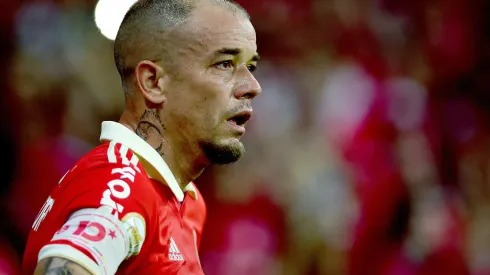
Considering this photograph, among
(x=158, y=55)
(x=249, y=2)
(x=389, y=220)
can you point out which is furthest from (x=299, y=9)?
(x=158, y=55)

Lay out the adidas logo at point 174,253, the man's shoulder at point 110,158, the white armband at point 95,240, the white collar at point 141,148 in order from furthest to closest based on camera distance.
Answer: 1. the white collar at point 141,148
2. the adidas logo at point 174,253
3. the man's shoulder at point 110,158
4. the white armband at point 95,240

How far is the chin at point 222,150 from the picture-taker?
2.27m

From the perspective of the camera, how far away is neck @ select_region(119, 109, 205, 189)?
223 centimetres

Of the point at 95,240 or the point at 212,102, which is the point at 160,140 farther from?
the point at 95,240

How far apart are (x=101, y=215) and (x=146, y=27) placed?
69 centimetres

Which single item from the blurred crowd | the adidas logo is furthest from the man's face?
the blurred crowd

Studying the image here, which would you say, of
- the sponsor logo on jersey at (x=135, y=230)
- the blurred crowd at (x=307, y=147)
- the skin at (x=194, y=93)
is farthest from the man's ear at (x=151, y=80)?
the blurred crowd at (x=307, y=147)

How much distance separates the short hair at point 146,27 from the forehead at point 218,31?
3 centimetres

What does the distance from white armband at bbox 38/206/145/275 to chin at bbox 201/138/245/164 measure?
0.54 meters

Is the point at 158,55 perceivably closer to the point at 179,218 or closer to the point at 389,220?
the point at 179,218

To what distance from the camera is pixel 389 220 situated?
4.88m

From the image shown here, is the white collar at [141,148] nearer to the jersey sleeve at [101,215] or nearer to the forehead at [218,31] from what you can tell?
Result: the jersey sleeve at [101,215]

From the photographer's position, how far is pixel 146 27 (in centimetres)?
224

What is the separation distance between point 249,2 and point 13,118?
188 cm
